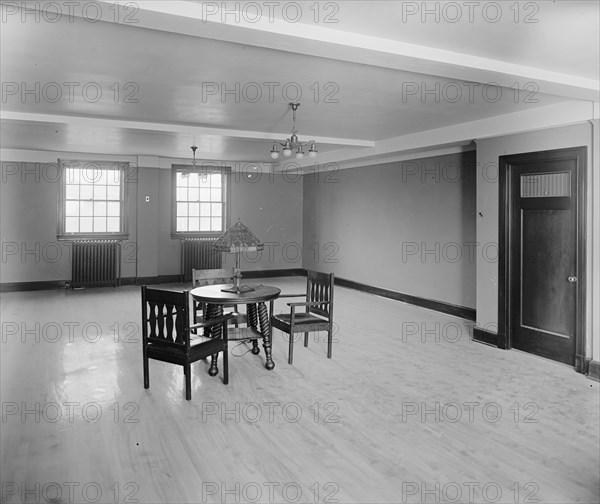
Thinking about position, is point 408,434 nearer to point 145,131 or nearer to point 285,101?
point 285,101

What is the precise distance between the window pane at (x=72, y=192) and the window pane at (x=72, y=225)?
16.8 inches

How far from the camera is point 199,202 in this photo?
11.1 metres

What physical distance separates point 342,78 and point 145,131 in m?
3.35

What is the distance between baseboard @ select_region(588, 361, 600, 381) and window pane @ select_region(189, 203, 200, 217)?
27.0 ft

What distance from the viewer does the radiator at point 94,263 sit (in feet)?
32.3

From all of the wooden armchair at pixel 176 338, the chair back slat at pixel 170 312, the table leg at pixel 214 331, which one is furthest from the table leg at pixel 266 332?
the chair back slat at pixel 170 312

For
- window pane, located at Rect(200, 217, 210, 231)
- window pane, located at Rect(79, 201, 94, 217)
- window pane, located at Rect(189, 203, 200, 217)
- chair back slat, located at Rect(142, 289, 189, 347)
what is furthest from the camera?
window pane, located at Rect(200, 217, 210, 231)

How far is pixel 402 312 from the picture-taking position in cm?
784

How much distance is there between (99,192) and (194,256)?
2.27 metres

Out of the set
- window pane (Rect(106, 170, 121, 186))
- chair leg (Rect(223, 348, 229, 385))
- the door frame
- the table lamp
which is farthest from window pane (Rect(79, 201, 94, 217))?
the door frame

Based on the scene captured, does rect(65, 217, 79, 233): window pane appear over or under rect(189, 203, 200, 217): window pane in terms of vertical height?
under

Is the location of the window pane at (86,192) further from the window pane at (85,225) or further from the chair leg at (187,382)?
the chair leg at (187,382)

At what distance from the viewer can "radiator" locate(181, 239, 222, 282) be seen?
10828mm

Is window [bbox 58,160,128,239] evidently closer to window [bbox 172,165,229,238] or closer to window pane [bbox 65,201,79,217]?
window pane [bbox 65,201,79,217]
